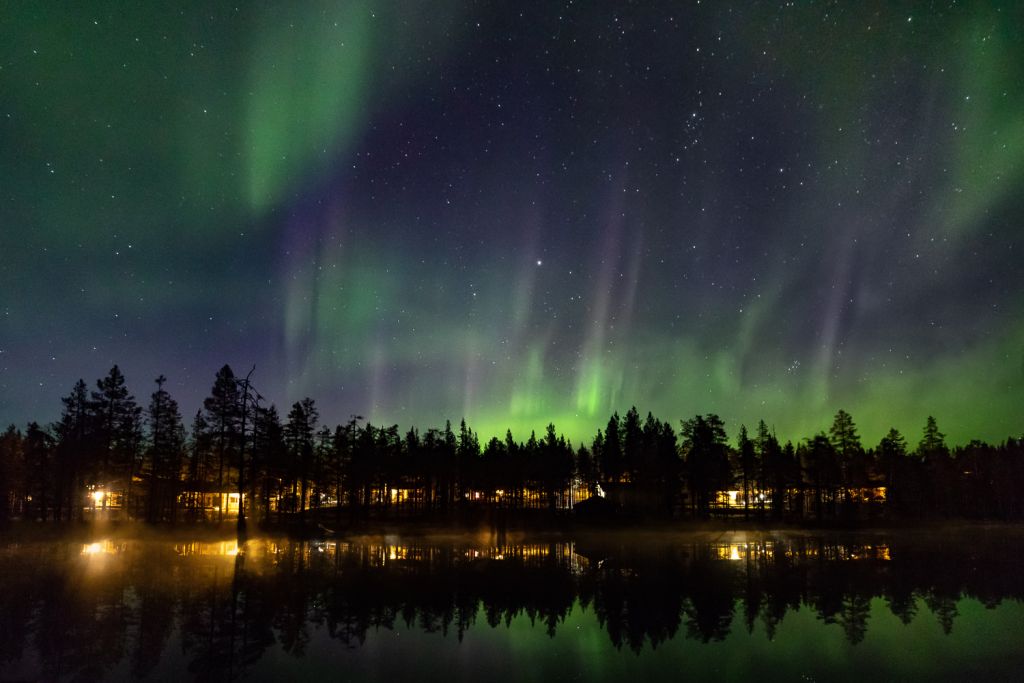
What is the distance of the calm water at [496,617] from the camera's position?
667 inches

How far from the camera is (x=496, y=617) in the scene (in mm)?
23594

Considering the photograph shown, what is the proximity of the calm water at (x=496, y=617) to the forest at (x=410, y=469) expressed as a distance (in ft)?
90.9

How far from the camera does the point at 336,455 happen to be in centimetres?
9500

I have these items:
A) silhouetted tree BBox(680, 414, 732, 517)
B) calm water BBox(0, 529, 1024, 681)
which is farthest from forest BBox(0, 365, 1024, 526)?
calm water BBox(0, 529, 1024, 681)

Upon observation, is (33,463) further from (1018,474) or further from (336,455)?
(1018,474)

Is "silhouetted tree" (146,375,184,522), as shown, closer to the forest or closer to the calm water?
the forest

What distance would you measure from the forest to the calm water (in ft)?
90.9

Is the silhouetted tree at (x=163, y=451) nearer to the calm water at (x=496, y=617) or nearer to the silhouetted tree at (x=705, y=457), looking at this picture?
the calm water at (x=496, y=617)

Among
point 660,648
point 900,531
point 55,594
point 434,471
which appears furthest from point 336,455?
point 660,648

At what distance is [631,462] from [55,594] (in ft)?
285

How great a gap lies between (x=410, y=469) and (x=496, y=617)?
80.5m

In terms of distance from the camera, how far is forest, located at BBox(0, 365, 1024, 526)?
2729 inches

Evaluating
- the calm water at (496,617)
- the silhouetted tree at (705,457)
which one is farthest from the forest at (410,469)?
the calm water at (496,617)

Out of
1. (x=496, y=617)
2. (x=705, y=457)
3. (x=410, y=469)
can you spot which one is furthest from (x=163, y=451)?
(x=705, y=457)
